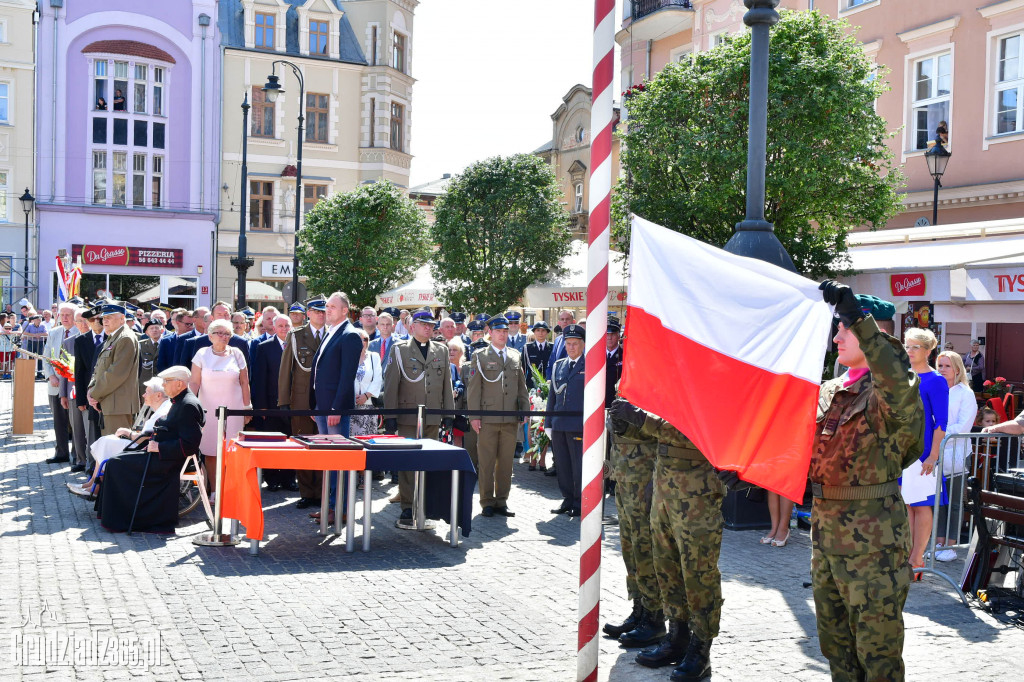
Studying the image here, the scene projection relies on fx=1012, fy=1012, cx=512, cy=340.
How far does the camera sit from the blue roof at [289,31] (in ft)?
145

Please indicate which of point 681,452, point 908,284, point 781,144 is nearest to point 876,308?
point 681,452

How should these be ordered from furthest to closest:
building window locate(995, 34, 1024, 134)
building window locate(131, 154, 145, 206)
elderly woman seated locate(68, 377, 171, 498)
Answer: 1. building window locate(131, 154, 145, 206)
2. building window locate(995, 34, 1024, 134)
3. elderly woman seated locate(68, 377, 171, 498)

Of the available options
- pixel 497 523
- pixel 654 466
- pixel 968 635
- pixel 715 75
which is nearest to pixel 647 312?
pixel 654 466

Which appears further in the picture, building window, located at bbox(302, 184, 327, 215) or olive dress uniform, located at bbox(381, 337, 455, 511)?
building window, located at bbox(302, 184, 327, 215)

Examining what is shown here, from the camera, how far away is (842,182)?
1577 centimetres

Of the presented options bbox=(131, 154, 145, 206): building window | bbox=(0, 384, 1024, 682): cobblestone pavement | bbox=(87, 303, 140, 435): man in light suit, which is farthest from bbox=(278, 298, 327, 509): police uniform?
bbox=(131, 154, 145, 206): building window

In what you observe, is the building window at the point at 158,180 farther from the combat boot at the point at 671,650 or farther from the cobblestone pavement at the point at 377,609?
the combat boot at the point at 671,650

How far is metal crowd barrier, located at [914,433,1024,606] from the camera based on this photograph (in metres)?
8.23

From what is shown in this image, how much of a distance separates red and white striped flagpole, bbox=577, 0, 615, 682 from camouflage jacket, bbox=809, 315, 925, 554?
1.17 meters

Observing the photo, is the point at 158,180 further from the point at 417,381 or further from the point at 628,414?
the point at 628,414

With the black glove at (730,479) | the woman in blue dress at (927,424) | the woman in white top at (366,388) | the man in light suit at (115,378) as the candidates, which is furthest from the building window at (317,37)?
the black glove at (730,479)

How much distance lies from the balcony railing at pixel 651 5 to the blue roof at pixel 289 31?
18067 mm

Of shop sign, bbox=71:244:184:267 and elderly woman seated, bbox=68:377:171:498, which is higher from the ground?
shop sign, bbox=71:244:184:267

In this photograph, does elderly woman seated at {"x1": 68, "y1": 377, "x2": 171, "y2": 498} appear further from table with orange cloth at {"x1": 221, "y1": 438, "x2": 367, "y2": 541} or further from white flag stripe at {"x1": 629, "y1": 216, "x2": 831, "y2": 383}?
white flag stripe at {"x1": 629, "y1": 216, "x2": 831, "y2": 383}
